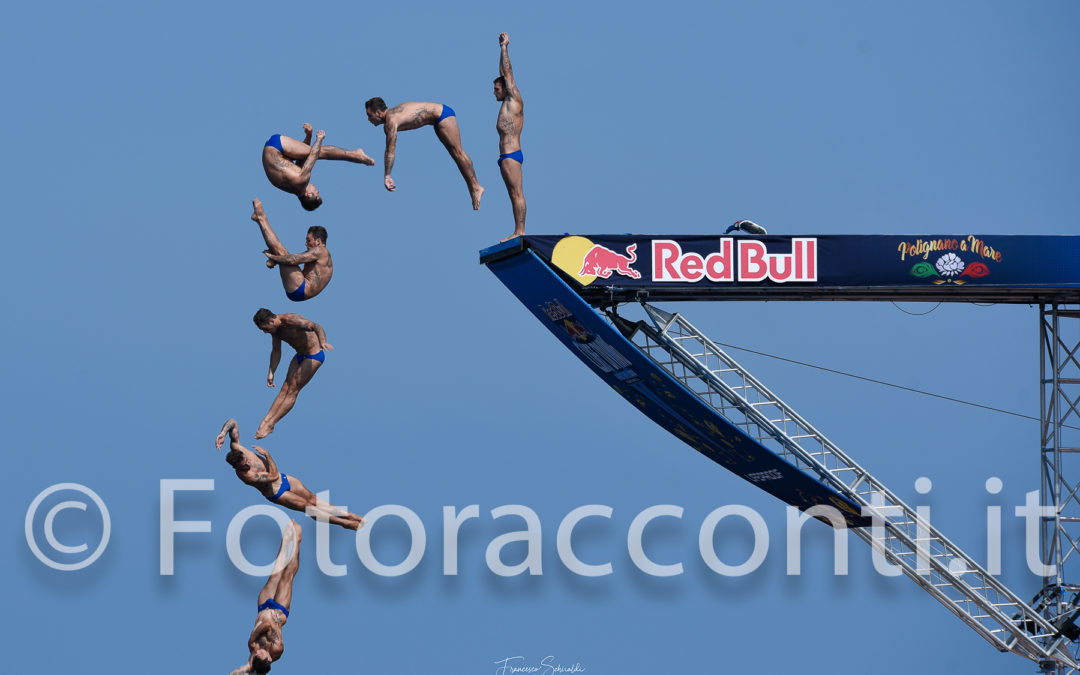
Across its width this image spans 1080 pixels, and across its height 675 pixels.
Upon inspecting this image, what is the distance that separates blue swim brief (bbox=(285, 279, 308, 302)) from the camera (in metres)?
25.5

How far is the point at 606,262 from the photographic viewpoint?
93.0 feet

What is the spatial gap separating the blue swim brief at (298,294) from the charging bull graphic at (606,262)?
4518mm

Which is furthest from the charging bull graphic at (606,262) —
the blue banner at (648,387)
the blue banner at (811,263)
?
the blue banner at (648,387)

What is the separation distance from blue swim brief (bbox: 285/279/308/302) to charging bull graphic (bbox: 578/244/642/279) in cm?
452

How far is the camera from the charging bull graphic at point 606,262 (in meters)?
28.3

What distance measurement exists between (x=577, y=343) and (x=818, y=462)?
13.5 ft

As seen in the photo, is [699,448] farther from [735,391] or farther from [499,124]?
[499,124]

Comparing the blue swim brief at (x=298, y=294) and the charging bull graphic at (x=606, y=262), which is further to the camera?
the charging bull graphic at (x=606, y=262)

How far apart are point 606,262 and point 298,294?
4.99 m

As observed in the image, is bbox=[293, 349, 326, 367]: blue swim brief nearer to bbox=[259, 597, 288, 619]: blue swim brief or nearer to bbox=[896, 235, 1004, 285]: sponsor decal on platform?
bbox=[259, 597, 288, 619]: blue swim brief

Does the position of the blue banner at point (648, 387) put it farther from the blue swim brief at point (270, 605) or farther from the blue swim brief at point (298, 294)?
the blue swim brief at point (270, 605)

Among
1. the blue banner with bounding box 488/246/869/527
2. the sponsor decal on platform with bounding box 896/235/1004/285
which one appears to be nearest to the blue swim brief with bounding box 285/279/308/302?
the blue banner with bounding box 488/246/869/527

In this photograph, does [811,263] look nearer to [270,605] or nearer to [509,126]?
[509,126]

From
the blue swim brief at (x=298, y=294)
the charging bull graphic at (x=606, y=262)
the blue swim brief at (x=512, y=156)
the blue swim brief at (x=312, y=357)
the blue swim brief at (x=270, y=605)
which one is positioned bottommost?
the blue swim brief at (x=270, y=605)
